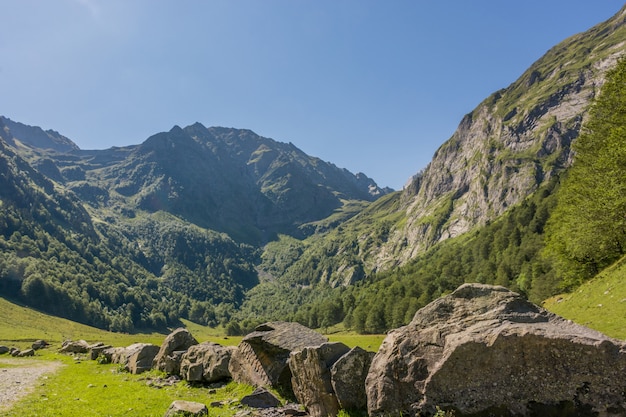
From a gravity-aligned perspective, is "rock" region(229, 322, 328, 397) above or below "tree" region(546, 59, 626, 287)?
below

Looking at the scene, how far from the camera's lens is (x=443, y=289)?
16875 centimetres

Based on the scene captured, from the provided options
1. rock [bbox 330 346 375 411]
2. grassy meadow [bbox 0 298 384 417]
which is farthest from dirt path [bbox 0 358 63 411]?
rock [bbox 330 346 375 411]

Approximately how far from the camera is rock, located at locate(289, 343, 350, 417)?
15.8 m

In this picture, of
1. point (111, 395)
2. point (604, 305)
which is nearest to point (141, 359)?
point (111, 395)

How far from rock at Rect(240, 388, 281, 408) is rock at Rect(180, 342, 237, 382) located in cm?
764

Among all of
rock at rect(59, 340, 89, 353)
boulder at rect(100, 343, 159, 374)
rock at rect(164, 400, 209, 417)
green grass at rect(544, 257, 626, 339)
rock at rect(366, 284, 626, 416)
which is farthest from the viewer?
rock at rect(59, 340, 89, 353)

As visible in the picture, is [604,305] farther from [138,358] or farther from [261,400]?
[138,358]

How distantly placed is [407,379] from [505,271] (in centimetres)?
14853

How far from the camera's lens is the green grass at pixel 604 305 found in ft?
78.2

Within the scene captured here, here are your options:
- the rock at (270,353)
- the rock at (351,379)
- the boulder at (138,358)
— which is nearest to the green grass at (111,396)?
the rock at (270,353)

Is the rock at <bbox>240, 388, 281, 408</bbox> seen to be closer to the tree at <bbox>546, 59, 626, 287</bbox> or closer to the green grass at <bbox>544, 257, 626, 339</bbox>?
the green grass at <bbox>544, 257, 626, 339</bbox>

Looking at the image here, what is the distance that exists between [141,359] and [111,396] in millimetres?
12948

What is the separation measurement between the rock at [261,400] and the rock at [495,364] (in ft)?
24.2

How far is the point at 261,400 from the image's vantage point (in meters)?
19.3
